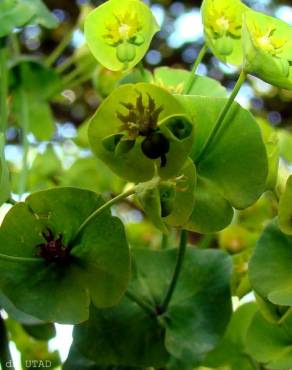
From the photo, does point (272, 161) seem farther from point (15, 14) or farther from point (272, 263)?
point (15, 14)

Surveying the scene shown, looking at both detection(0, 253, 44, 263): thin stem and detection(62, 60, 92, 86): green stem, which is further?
detection(62, 60, 92, 86): green stem

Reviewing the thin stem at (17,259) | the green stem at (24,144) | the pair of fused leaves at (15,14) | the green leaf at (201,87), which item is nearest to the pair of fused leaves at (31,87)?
the green stem at (24,144)

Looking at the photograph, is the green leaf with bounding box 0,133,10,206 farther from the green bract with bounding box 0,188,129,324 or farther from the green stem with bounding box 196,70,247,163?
the green stem with bounding box 196,70,247,163

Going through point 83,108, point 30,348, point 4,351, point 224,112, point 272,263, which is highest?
point 224,112

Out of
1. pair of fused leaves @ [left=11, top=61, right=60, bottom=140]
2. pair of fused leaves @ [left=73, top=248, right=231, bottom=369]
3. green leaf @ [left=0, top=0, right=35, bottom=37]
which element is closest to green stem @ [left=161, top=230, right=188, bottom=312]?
pair of fused leaves @ [left=73, top=248, right=231, bottom=369]

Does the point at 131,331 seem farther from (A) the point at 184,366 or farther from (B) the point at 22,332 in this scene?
(B) the point at 22,332

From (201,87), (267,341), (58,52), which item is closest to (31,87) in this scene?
(58,52)
